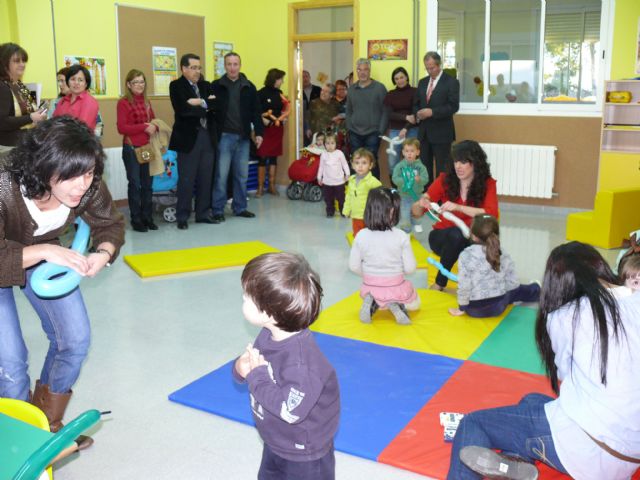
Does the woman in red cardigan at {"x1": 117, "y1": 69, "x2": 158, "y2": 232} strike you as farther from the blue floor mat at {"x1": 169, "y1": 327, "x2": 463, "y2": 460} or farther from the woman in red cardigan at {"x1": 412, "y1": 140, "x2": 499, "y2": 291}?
the blue floor mat at {"x1": 169, "y1": 327, "x2": 463, "y2": 460}

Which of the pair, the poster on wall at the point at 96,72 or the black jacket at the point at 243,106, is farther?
the poster on wall at the point at 96,72

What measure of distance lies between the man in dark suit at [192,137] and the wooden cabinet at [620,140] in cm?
428

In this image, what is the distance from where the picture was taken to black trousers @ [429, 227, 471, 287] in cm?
520

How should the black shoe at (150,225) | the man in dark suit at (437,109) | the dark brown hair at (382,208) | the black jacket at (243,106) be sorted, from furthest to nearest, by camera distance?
1. the man in dark suit at (437,109)
2. the black jacket at (243,106)
3. the black shoe at (150,225)
4. the dark brown hair at (382,208)

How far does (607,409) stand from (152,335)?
2937mm

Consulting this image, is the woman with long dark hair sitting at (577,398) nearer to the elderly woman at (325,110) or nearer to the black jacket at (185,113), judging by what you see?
the black jacket at (185,113)

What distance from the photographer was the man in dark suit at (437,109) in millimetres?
8203

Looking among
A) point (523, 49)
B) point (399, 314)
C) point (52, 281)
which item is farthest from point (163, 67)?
Result: point (52, 281)

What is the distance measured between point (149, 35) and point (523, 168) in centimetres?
482

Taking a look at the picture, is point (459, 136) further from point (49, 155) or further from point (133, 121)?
point (49, 155)

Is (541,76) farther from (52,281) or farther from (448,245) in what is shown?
(52,281)

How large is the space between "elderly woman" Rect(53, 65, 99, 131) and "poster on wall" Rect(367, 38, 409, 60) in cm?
408

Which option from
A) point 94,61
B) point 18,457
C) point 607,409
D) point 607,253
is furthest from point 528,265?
point 94,61

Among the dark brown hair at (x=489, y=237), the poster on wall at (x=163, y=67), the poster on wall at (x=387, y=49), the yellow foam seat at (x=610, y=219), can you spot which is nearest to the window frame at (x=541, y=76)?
the poster on wall at (x=387, y=49)
